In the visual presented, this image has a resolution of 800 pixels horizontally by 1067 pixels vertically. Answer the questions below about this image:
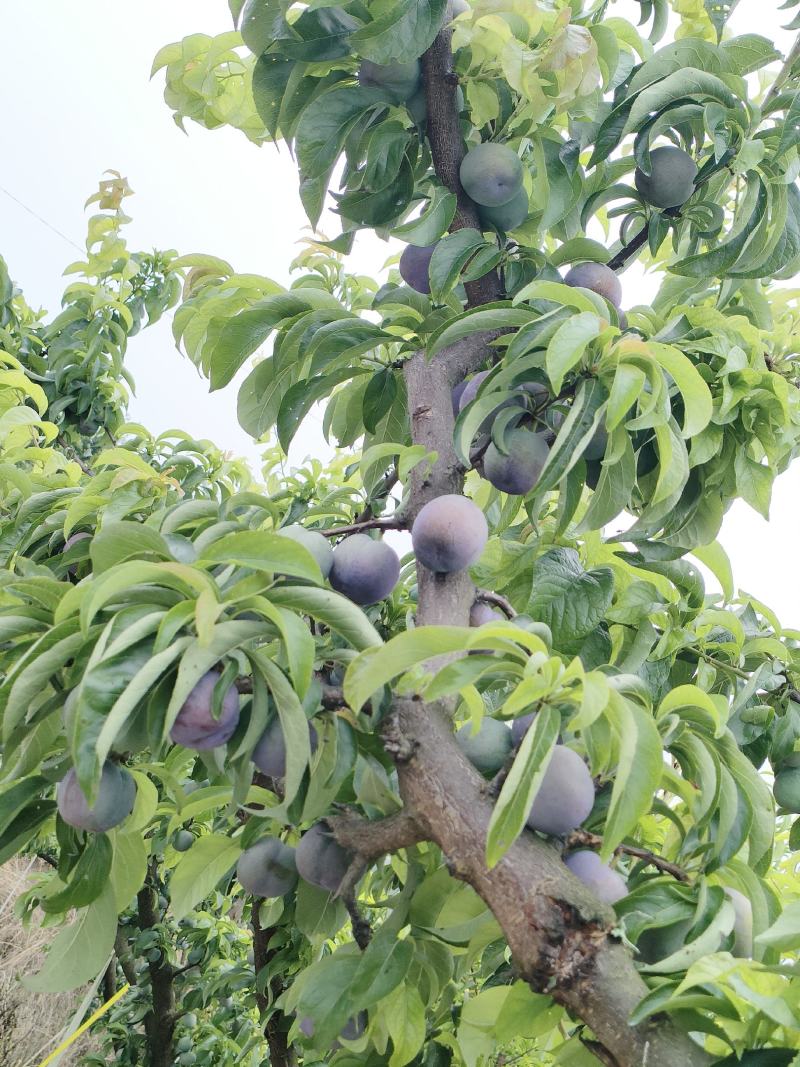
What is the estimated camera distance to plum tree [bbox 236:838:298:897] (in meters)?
0.82

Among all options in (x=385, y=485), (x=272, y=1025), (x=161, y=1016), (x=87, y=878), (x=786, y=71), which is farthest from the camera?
(x=161, y=1016)

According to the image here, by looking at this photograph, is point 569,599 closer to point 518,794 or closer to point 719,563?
point 719,563

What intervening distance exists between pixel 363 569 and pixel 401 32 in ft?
1.47

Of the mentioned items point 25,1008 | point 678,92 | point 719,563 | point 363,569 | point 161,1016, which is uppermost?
point 678,92

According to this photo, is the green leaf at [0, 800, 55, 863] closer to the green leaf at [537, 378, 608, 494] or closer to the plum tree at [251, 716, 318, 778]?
the plum tree at [251, 716, 318, 778]

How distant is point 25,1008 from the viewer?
359 centimetres

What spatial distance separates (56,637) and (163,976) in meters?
1.93

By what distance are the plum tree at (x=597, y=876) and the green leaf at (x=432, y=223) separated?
53 centimetres

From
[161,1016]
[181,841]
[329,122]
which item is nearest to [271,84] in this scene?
[329,122]

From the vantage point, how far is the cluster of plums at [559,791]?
0.59 meters

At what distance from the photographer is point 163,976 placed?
2.16 meters

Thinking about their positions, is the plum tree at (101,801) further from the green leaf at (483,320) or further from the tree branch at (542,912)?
the green leaf at (483,320)

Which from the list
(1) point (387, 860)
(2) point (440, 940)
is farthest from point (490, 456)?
(1) point (387, 860)

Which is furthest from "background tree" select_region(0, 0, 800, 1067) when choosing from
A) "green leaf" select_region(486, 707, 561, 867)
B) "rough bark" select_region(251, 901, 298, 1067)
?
"rough bark" select_region(251, 901, 298, 1067)
